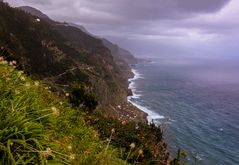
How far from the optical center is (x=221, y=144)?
193ft

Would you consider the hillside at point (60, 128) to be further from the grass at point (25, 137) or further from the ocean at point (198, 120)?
the ocean at point (198, 120)

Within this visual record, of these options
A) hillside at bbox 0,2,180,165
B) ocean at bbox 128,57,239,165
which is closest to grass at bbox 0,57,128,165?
hillside at bbox 0,2,180,165

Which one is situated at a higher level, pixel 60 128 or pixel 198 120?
pixel 60 128

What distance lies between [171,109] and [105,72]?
3033cm

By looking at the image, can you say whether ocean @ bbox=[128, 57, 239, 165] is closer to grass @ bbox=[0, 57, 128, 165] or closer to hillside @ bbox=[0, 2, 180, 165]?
hillside @ bbox=[0, 2, 180, 165]

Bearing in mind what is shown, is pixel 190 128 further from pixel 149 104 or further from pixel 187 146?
pixel 149 104

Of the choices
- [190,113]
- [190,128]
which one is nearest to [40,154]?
[190,128]

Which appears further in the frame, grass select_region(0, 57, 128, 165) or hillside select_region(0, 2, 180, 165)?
hillside select_region(0, 2, 180, 165)

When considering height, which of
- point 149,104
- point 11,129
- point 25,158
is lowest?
point 149,104

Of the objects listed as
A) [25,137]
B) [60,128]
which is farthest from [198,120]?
[25,137]

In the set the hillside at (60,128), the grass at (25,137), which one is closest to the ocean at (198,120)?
the hillside at (60,128)

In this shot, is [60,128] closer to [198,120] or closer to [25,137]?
[25,137]

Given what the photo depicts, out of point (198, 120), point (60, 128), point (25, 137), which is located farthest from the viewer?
point (198, 120)

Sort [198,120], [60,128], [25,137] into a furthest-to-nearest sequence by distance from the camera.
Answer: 1. [198,120]
2. [60,128]
3. [25,137]
